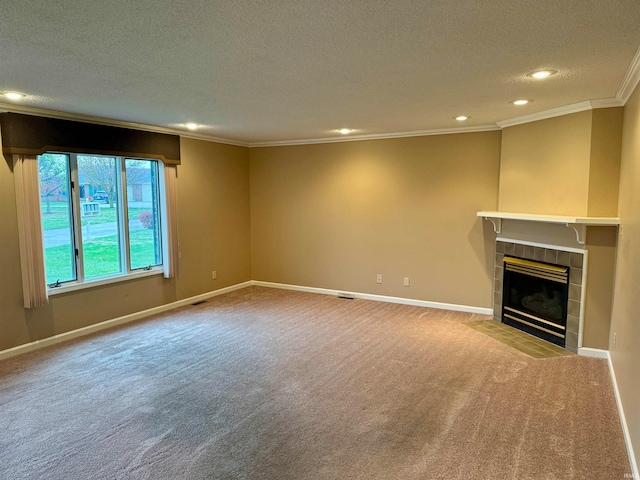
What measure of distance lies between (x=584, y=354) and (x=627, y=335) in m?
1.32

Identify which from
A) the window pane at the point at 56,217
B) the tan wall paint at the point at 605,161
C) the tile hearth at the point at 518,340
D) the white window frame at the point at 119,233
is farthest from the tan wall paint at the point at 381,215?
the window pane at the point at 56,217

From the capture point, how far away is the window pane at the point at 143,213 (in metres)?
5.30

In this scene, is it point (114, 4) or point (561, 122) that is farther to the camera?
point (561, 122)

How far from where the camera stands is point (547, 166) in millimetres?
4434

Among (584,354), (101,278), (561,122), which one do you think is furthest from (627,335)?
(101,278)

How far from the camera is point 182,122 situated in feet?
16.2

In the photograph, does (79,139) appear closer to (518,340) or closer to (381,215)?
(381,215)

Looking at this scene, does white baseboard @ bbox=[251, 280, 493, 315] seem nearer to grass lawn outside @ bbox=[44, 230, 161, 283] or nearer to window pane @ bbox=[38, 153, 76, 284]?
grass lawn outside @ bbox=[44, 230, 161, 283]

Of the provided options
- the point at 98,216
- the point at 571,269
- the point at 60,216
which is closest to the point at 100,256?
the point at 98,216

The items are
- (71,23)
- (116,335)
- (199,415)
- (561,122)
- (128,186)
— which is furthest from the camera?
(128,186)

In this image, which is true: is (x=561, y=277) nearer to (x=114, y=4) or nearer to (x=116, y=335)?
(x=114, y=4)

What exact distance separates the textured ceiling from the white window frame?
3.02ft

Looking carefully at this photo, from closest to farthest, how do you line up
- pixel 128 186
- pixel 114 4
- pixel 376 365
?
1. pixel 114 4
2. pixel 376 365
3. pixel 128 186

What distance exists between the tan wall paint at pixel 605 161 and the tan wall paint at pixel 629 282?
134 mm
